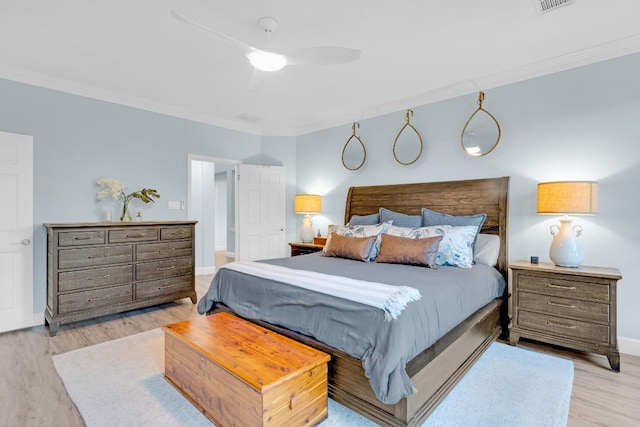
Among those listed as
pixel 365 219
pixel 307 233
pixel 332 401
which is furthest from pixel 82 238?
pixel 365 219

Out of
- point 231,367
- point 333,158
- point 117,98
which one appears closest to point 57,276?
point 117,98

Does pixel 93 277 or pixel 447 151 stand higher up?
pixel 447 151

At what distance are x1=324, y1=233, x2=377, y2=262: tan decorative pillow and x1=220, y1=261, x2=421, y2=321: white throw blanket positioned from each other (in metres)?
0.82

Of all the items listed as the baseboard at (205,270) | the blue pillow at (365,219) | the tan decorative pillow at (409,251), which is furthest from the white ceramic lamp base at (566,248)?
the baseboard at (205,270)

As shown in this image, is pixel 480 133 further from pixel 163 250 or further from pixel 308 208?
pixel 163 250

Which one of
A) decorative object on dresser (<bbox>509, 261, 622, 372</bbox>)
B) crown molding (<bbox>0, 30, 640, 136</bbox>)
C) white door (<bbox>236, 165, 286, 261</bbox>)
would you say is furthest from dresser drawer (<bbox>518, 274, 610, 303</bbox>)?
white door (<bbox>236, 165, 286, 261</bbox>)

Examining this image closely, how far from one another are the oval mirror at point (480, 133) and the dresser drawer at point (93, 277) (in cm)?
418

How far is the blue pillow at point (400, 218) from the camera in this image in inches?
144

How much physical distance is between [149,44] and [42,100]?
172 centimetres

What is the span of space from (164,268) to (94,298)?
76cm

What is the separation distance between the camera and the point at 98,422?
1842 mm

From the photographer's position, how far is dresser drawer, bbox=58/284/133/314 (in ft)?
10.7

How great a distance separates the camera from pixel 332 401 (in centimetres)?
207

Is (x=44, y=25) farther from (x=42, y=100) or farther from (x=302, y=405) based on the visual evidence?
(x=302, y=405)
